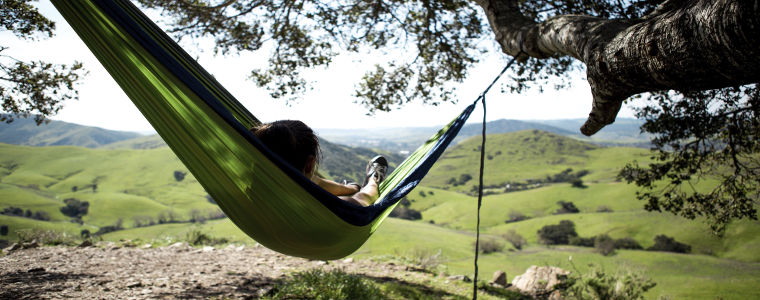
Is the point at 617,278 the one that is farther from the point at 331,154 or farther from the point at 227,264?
the point at 331,154

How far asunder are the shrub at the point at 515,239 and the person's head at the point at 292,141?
36.8 m

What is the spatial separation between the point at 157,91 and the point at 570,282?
21.9 ft

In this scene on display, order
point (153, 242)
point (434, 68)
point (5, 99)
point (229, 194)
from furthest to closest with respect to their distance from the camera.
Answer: point (153, 242) < point (434, 68) < point (5, 99) < point (229, 194)

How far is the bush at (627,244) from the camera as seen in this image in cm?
3231

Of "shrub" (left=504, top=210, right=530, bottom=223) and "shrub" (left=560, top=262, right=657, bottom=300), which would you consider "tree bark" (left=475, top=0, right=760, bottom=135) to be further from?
"shrub" (left=504, top=210, right=530, bottom=223)

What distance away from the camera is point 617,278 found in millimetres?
5695

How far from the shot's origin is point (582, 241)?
119 ft

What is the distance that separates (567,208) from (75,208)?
65565 mm

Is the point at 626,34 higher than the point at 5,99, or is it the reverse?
the point at 626,34

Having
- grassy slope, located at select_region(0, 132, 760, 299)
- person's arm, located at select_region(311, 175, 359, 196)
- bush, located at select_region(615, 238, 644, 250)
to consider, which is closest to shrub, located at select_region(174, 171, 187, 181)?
grassy slope, located at select_region(0, 132, 760, 299)

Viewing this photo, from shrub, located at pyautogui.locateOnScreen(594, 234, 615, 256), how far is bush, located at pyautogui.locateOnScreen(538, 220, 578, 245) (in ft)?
8.70

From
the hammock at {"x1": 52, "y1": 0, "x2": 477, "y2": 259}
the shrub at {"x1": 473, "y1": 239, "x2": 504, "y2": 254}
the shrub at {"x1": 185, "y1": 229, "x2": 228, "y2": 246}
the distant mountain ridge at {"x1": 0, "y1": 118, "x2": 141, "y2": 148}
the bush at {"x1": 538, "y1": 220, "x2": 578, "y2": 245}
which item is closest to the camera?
the hammock at {"x1": 52, "y1": 0, "x2": 477, "y2": 259}

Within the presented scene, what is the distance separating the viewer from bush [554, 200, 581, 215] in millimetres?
46375

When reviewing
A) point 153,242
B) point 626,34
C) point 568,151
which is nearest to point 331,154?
point 568,151
